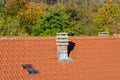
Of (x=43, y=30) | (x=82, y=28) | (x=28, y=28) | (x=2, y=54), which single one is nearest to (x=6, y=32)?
(x=43, y=30)

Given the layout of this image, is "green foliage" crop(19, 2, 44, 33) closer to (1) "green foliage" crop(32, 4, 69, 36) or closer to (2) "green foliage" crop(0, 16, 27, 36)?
(1) "green foliage" crop(32, 4, 69, 36)

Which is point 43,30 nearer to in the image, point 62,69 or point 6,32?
point 6,32

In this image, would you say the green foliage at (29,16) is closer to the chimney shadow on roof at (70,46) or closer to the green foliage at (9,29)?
the green foliage at (9,29)

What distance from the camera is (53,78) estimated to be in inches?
782

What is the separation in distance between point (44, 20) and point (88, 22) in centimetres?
1383

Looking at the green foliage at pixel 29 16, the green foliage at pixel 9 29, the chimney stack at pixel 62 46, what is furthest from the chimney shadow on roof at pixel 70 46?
the green foliage at pixel 29 16

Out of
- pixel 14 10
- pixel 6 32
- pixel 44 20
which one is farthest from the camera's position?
pixel 14 10

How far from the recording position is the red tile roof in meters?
20.1

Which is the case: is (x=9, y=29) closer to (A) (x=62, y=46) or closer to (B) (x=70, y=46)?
(B) (x=70, y=46)

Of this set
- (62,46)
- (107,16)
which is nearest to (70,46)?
(62,46)

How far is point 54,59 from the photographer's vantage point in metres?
21.9

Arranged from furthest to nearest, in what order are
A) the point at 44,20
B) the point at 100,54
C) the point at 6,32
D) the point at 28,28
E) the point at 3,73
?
the point at 28,28 < the point at 44,20 < the point at 6,32 < the point at 100,54 < the point at 3,73

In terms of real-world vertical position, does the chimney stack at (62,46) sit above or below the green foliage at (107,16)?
above

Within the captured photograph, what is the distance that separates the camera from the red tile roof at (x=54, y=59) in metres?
20.1
